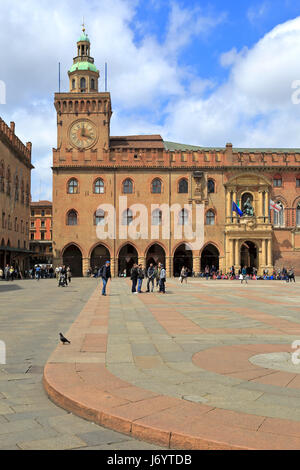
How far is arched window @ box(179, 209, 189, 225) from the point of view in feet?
177

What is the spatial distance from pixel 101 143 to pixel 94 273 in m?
15.6

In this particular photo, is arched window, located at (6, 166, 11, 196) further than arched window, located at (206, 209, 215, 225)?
No

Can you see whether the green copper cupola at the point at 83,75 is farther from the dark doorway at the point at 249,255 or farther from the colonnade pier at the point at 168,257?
the dark doorway at the point at 249,255

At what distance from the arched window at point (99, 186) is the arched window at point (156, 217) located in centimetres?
668

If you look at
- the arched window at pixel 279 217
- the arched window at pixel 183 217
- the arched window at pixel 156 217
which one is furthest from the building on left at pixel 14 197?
the arched window at pixel 279 217

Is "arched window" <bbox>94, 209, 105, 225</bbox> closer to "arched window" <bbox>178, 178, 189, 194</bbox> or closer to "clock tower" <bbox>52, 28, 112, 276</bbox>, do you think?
"clock tower" <bbox>52, 28, 112, 276</bbox>

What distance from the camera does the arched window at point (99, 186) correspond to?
177 ft

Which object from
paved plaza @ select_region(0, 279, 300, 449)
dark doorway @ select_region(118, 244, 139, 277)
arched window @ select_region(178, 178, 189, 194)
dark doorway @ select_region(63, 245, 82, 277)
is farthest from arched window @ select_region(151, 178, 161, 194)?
paved plaza @ select_region(0, 279, 300, 449)

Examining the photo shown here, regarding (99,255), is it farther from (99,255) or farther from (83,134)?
(83,134)

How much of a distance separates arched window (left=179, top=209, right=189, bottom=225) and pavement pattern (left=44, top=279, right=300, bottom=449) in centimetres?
4256

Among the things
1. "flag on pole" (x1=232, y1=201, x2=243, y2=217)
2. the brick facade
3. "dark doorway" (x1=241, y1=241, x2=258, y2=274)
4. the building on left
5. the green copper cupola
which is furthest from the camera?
the green copper cupola

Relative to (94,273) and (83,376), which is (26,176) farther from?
(83,376)
